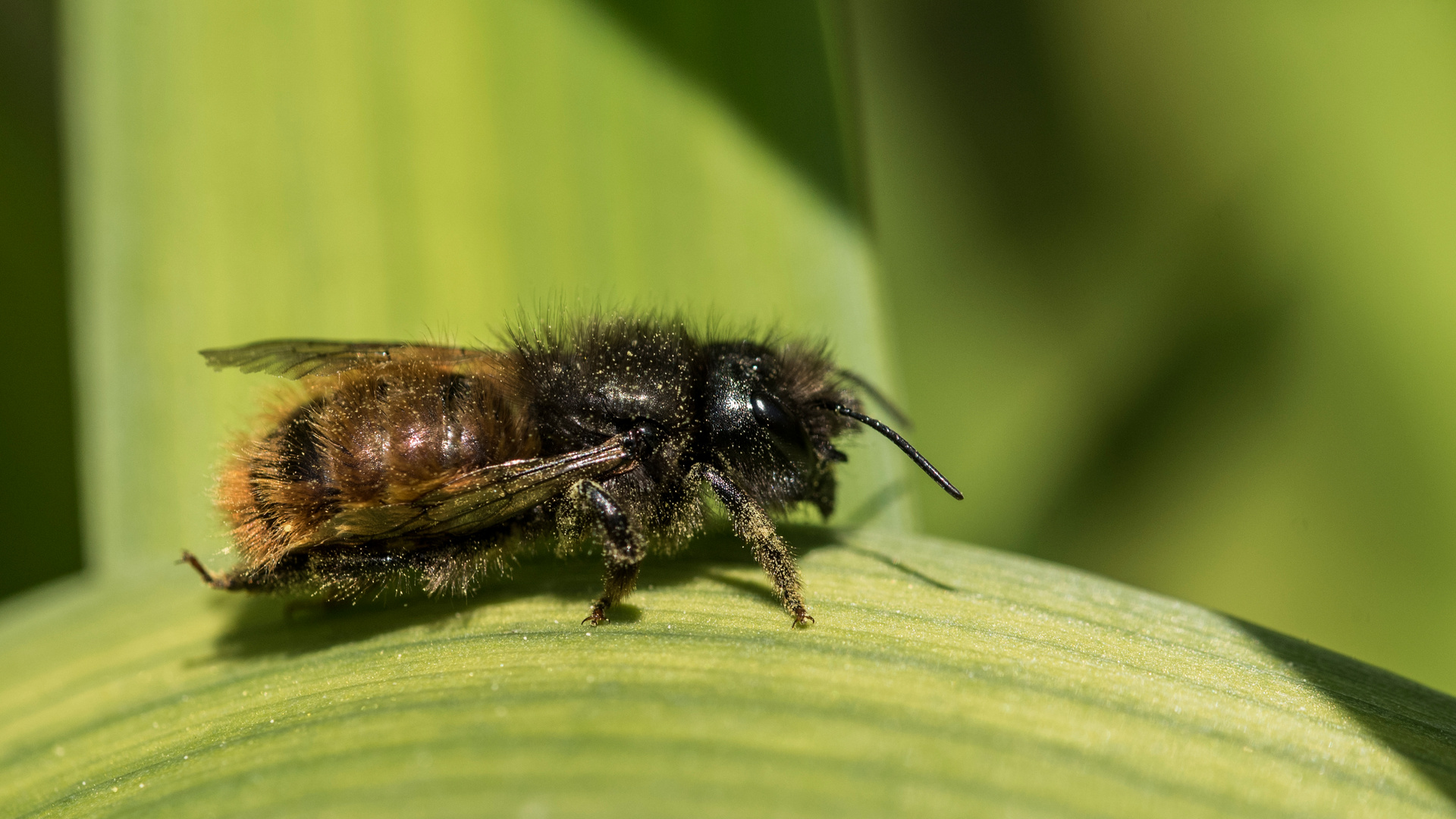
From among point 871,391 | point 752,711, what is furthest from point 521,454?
point 752,711

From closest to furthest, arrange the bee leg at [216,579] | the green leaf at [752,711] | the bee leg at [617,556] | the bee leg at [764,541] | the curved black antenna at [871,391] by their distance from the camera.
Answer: the green leaf at [752,711]
the bee leg at [764,541]
the bee leg at [617,556]
the bee leg at [216,579]
the curved black antenna at [871,391]

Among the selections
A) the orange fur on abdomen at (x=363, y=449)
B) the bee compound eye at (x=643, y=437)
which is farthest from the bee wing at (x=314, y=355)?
the bee compound eye at (x=643, y=437)

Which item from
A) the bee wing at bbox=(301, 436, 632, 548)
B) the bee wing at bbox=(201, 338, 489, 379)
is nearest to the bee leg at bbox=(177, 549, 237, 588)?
the bee wing at bbox=(301, 436, 632, 548)

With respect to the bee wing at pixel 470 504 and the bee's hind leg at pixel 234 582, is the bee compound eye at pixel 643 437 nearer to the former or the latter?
the bee wing at pixel 470 504

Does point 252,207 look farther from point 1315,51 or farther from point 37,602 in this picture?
point 1315,51

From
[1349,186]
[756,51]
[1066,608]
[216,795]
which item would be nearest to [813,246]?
[756,51]
